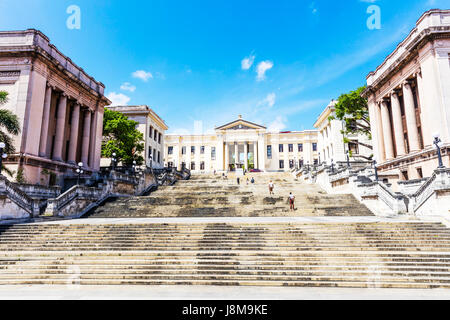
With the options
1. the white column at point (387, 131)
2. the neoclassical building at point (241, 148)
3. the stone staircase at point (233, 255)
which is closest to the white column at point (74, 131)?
the stone staircase at point (233, 255)

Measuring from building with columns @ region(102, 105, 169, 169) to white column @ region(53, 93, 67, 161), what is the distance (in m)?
18.8

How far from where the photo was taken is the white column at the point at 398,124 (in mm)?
26453

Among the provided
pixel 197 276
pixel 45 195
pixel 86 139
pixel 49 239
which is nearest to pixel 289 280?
pixel 197 276

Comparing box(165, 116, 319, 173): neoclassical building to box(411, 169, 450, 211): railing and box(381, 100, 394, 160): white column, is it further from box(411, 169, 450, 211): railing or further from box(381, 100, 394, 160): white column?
box(411, 169, 450, 211): railing

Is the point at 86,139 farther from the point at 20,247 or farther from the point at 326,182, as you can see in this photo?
the point at 326,182

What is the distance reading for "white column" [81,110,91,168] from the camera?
2986 centimetres

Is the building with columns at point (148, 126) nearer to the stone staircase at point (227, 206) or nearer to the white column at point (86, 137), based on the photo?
the white column at point (86, 137)

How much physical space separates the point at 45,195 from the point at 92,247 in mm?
11541

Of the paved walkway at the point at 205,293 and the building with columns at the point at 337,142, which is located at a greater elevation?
the building with columns at the point at 337,142

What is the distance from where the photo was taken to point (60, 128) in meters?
26.1

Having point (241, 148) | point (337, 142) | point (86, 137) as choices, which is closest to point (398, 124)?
point (337, 142)

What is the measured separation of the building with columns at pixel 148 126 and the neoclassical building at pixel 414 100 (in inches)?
1443

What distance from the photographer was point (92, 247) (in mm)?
9898
